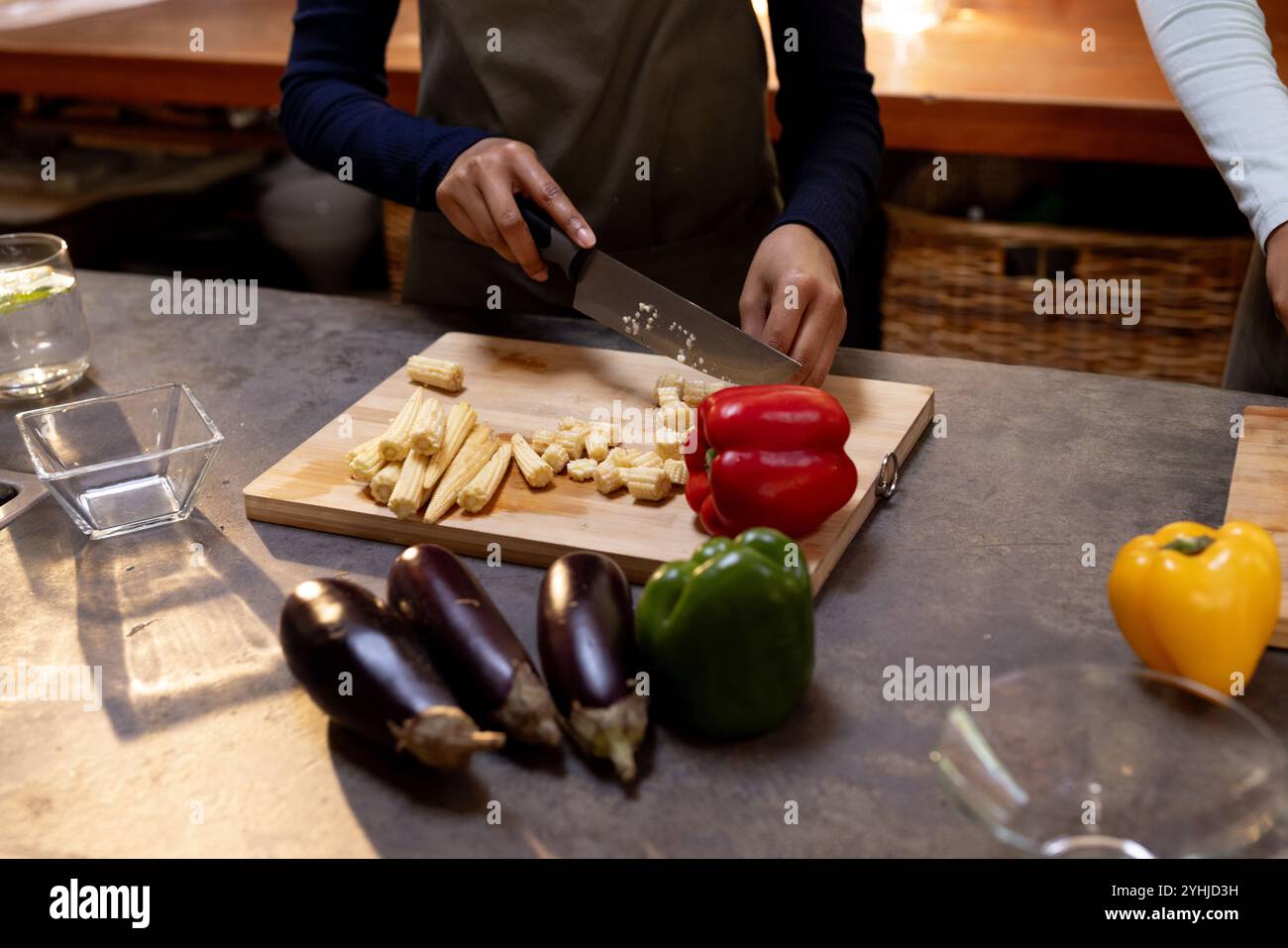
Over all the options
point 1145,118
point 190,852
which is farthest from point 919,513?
point 1145,118

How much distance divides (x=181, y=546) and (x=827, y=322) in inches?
30.5

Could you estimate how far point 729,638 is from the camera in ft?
2.89

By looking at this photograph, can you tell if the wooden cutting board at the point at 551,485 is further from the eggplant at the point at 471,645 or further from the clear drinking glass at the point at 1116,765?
the clear drinking glass at the point at 1116,765

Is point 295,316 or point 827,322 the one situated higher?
point 827,322

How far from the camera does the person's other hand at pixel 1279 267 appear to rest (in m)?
1.32

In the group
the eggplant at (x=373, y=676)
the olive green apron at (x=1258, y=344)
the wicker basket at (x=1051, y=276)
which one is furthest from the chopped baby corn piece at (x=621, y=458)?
the wicker basket at (x=1051, y=276)

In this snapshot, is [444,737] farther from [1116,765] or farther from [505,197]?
[505,197]

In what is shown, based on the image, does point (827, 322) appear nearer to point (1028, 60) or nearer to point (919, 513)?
point (919, 513)

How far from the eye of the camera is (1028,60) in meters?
2.68

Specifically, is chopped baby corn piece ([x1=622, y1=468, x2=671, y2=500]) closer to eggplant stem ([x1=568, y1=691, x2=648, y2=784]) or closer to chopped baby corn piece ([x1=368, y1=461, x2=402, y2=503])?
chopped baby corn piece ([x1=368, y1=461, x2=402, y2=503])

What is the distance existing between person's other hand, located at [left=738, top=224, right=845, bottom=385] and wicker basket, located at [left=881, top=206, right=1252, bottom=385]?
106cm

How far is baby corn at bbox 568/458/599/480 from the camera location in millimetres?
1246

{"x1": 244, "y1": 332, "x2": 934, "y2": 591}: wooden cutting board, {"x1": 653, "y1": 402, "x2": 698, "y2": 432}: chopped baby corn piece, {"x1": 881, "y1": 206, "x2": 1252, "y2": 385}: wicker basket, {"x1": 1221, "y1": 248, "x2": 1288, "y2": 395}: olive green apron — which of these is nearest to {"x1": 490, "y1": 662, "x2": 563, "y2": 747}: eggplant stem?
{"x1": 244, "y1": 332, "x2": 934, "y2": 591}: wooden cutting board
